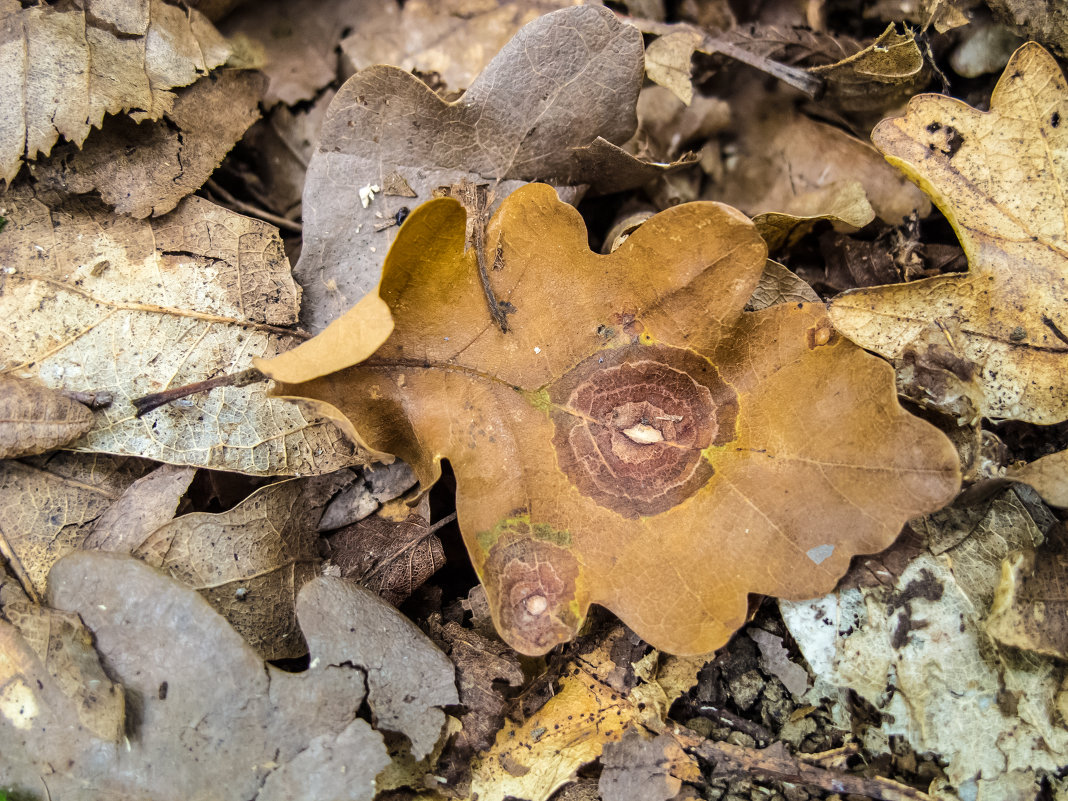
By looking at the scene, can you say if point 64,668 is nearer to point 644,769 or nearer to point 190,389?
point 190,389

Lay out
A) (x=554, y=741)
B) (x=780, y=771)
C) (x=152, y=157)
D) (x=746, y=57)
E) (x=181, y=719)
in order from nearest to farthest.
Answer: (x=181, y=719), (x=780, y=771), (x=554, y=741), (x=152, y=157), (x=746, y=57)

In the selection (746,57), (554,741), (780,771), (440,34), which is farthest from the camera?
(440,34)

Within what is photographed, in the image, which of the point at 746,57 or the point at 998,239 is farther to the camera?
the point at 746,57

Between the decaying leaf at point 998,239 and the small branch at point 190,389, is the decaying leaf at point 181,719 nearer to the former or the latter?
the small branch at point 190,389

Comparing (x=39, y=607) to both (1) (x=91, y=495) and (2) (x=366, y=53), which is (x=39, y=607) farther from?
(2) (x=366, y=53)

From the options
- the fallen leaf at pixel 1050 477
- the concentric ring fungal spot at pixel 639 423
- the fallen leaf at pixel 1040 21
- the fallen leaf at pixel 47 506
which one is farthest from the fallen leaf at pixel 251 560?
the fallen leaf at pixel 1040 21

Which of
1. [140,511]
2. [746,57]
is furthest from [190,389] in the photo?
[746,57]

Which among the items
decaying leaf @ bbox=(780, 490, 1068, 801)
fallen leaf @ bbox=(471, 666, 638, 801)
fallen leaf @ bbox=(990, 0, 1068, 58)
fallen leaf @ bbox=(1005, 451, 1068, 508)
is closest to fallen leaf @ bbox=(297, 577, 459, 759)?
fallen leaf @ bbox=(471, 666, 638, 801)
